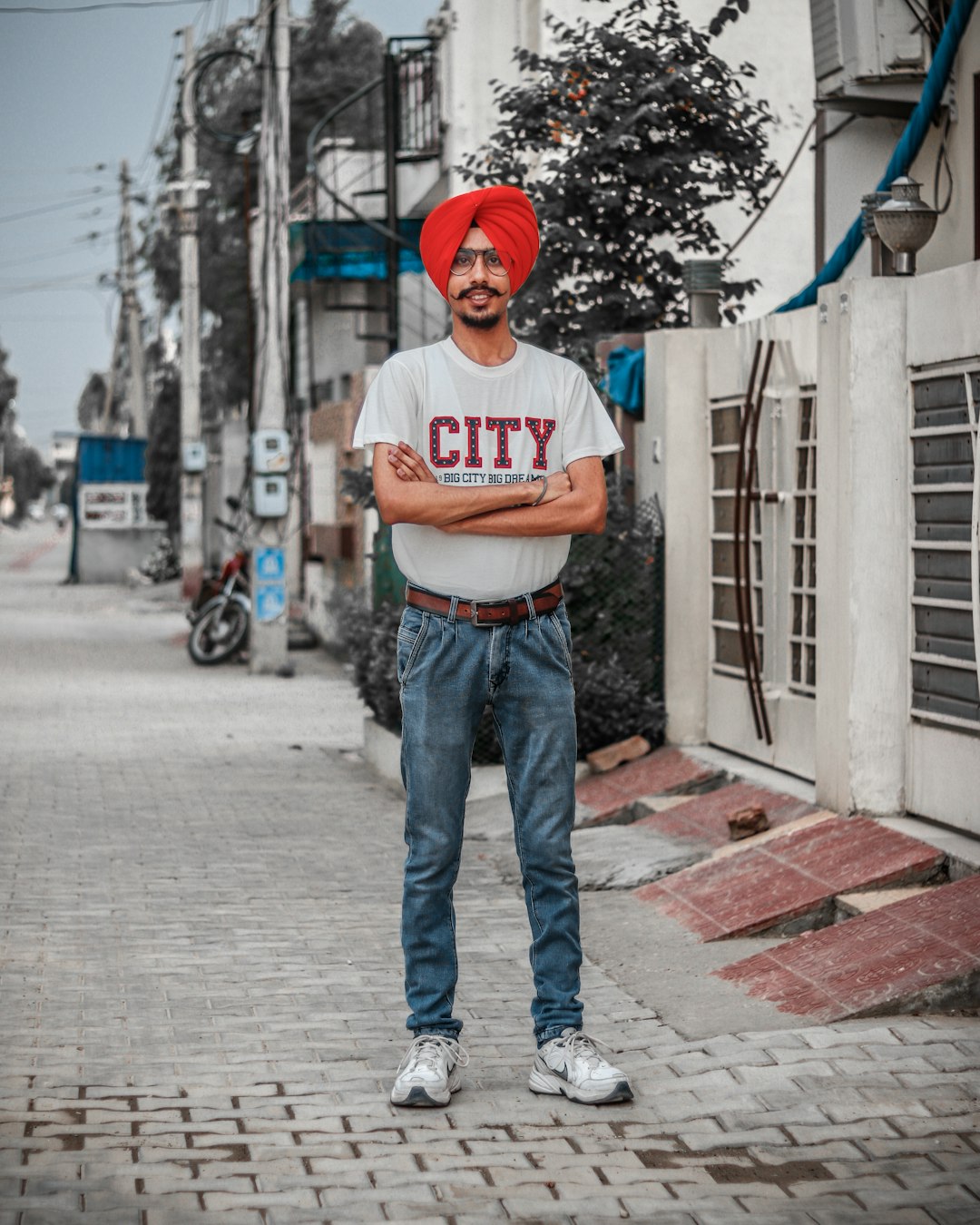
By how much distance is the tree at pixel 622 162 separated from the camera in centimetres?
1220

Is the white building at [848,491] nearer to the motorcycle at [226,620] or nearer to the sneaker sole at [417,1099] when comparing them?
the sneaker sole at [417,1099]

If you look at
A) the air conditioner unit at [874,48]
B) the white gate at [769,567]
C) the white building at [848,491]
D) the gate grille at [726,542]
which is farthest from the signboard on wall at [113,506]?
the white gate at [769,567]

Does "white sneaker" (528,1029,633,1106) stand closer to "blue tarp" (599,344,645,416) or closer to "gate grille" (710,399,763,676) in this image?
"gate grille" (710,399,763,676)

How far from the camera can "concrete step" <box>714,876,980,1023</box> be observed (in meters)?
5.51

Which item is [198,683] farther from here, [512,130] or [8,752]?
[512,130]

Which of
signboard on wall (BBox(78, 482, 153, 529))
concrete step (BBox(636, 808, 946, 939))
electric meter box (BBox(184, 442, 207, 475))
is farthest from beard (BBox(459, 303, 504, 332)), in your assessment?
signboard on wall (BBox(78, 482, 153, 529))

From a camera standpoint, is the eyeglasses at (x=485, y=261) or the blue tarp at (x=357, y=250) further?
the blue tarp at (x=357, y=250)

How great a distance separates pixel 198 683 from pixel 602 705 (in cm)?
863

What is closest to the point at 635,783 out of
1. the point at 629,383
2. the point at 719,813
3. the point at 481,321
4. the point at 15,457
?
the point at 719,813

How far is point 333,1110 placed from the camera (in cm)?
475

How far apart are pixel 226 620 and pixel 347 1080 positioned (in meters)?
15.1

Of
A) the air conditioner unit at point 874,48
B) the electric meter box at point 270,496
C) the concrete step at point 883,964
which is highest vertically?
the air conditioner unit at point 874,48

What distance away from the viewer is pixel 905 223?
24.6 ft

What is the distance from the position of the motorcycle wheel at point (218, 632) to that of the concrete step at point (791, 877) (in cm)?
1240
